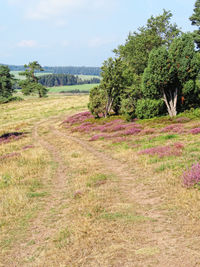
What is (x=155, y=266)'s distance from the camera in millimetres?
5270

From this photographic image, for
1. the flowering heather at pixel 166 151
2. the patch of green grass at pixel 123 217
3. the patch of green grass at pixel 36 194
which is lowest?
the patch of green grass at pixel 36 194

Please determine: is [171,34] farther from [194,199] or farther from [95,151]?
[194,199]

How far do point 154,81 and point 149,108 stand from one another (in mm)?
4422

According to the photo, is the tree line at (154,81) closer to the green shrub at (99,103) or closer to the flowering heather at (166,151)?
the green shrub at (99,103)

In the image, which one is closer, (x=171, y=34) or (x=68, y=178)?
(x=68, y=178)

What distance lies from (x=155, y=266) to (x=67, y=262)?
7.39 feet

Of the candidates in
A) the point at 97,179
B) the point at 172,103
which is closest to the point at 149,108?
the point at 172,103

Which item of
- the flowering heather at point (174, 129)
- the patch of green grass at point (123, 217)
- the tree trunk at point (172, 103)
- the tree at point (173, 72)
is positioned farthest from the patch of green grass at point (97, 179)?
the tree trunk at point (172, 103)

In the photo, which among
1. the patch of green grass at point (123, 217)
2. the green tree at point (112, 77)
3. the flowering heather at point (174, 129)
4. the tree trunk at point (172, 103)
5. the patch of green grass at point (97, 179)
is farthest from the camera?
the green tree at point (112, 77)

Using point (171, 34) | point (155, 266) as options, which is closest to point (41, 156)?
point (155, 266)

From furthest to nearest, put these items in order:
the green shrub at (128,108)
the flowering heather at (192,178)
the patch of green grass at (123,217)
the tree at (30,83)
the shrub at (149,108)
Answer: the tree at (30,83) < the green shrub at (128,108) < the shrub at (149,108) < the flowering heather at (192,178) < the patch of green grass at (123,217)

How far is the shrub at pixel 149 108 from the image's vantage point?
3331 centimetres

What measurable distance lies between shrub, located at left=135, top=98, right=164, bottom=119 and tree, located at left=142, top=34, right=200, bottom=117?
1059 millimetres

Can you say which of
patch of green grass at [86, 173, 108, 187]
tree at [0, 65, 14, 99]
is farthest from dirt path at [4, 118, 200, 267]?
tree at [0, 65, 14, 99]
